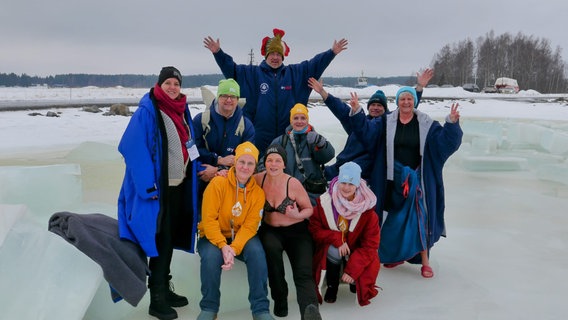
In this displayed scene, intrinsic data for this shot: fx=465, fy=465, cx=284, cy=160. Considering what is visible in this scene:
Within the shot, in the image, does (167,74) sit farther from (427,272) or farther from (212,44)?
(427,272)

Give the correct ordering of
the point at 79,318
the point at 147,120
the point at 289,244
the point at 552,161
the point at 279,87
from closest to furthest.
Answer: the point at 79,318 → the point at 147,120 → the point at 289,244 → the point at 279,87 → the point at 552,161

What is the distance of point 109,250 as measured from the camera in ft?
8.63

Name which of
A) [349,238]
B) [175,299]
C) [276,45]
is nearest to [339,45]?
[276,45]

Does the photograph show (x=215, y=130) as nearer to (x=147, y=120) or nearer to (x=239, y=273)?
(x=147, y=120)

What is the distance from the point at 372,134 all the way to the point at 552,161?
297 inches

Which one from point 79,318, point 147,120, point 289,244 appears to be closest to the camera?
point 79,318

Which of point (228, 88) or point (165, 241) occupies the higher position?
point (228, 88)

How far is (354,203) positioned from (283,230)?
53 centimetres

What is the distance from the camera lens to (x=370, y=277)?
3.23 m

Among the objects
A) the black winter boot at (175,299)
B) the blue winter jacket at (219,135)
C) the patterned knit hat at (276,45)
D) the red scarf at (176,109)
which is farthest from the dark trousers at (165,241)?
the patterned knit hat at (276,45)

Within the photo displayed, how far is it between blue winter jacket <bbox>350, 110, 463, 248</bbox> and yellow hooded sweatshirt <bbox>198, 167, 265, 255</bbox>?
112 cm

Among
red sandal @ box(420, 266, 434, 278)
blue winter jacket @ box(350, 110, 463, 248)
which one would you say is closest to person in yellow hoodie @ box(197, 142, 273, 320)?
blue winter jacket @ box(350, 110, 463, 248)

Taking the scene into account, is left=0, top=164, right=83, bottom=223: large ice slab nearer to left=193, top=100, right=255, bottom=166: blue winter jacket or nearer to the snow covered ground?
the snow covered ground

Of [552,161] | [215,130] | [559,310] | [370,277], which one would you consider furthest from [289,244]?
[552,161]
